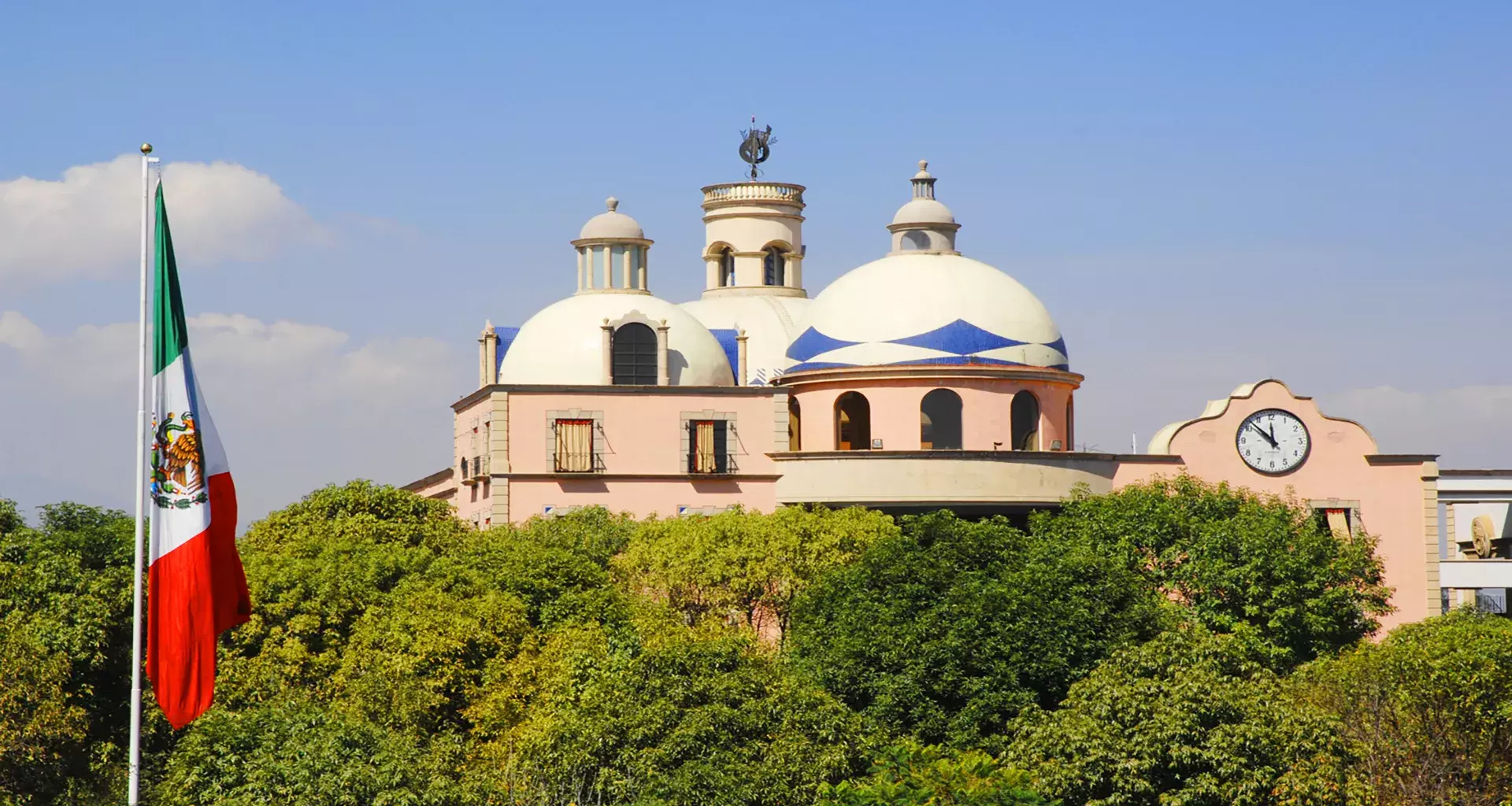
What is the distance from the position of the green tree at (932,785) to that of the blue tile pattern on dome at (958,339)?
24.9 meters

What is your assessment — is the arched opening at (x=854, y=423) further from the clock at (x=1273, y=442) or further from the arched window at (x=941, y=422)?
the clock at (x=1273, y=442)

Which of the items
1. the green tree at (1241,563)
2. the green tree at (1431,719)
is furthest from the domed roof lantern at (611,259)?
the green tree at (1431,719)

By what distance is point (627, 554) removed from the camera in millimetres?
47656

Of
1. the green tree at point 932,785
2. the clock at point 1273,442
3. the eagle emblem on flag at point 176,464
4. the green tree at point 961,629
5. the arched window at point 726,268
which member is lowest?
the green tree at point 932,785

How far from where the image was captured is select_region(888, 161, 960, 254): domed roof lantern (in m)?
61.8

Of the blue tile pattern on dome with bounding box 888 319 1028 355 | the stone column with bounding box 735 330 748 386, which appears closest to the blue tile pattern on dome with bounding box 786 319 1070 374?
the blue tile pattern on dome with bounding box 888 319 1028 355

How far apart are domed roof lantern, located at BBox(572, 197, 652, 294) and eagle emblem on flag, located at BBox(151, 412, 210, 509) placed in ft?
118

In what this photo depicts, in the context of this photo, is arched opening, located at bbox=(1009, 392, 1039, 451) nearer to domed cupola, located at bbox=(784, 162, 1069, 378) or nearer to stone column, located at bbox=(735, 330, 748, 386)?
domed cupola, located at bbox=(784, 162, 1069, 378)

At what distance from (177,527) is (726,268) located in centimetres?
4774

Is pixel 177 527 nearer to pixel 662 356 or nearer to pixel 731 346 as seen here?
pixel 662 356

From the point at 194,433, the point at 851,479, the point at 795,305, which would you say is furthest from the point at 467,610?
the point at 795,305

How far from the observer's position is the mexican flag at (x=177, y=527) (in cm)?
2512

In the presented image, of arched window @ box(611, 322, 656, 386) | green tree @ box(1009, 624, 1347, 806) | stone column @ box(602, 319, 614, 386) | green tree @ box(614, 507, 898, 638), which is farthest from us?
arched window @ box(611, 322, 656, 386)

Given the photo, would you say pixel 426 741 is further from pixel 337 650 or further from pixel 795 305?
pixel 795 305
